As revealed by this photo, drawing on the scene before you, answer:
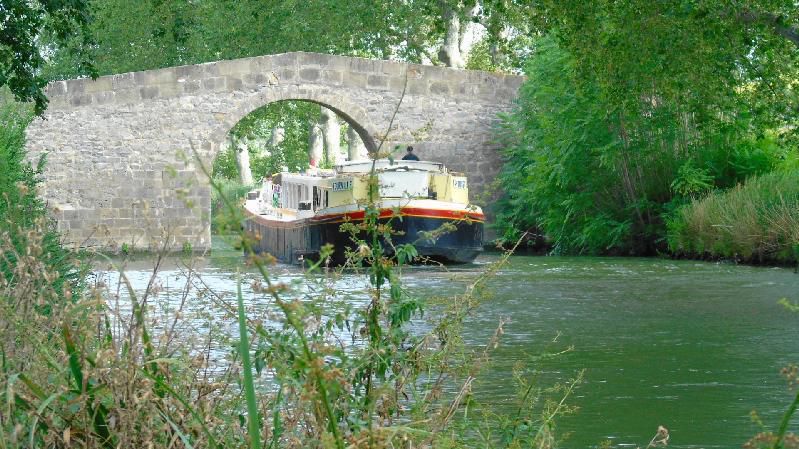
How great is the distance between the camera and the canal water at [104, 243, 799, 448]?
613cm

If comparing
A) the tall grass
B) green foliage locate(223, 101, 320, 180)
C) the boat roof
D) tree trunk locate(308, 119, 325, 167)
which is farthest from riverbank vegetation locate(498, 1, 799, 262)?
tree trunk locate(308, 119, 325, 167)

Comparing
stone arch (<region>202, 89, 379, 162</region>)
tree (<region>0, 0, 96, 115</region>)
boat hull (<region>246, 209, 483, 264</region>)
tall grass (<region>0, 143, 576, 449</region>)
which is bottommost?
boat hull (<region>246, 209, 483, 264</region>)

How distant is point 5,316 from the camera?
10.8 ft

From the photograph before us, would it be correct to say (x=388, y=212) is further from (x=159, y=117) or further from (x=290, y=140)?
(x=290, y=140)

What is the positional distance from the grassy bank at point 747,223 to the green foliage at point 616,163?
2.87 feet

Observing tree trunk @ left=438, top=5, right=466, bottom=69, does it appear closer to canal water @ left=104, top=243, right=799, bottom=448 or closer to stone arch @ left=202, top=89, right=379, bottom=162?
stone arch @ left=202, top=89, right=379, bottom=162

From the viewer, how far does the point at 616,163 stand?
20.5 meters

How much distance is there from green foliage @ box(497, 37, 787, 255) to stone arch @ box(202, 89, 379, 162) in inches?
140

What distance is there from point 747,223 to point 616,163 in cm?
372

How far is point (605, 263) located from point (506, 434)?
1473 cm

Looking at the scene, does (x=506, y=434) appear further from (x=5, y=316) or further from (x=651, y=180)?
(x=651, y=180)

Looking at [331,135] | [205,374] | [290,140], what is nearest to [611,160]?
[205,374]

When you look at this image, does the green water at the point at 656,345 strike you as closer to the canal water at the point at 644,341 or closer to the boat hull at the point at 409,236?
the canal water at the point at 644,341

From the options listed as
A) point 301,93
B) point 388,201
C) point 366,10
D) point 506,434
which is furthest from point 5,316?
point 366,10
